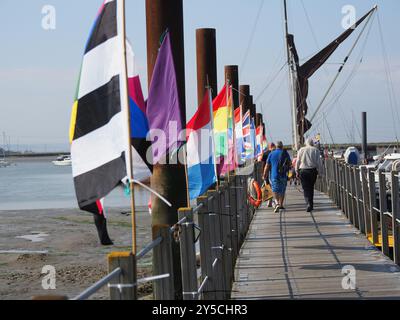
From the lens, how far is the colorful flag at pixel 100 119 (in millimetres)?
5484

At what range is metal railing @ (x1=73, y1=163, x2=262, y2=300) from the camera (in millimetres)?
4570

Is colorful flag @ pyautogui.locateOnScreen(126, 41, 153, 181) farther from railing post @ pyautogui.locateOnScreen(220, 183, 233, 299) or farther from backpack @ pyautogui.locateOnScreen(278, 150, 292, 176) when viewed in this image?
backpack @ pyautogui.locateOnScreen(278, 150, 292, 176)

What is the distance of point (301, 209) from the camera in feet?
63.2

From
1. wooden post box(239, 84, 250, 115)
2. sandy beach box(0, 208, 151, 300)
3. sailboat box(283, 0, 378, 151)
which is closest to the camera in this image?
sandy beach box(0, 208, 151, 300)

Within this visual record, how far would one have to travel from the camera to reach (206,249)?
295 inches

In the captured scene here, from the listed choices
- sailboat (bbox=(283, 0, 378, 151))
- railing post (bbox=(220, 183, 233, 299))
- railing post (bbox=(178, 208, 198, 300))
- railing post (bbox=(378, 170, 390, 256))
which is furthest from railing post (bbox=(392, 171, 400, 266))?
sailboat (bbox=(283, 0, 378, 151))

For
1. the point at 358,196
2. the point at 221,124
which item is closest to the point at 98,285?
the point at 221,124

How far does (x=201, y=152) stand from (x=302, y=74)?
28.9 metres

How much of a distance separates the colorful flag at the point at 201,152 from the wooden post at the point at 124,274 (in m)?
5.74

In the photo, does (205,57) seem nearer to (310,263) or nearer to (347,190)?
(347,190)

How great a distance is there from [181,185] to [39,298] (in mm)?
7199

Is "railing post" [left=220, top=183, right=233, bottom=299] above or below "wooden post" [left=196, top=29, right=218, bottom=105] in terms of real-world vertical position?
below

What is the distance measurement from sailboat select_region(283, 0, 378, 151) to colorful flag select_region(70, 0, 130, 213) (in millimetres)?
30700
